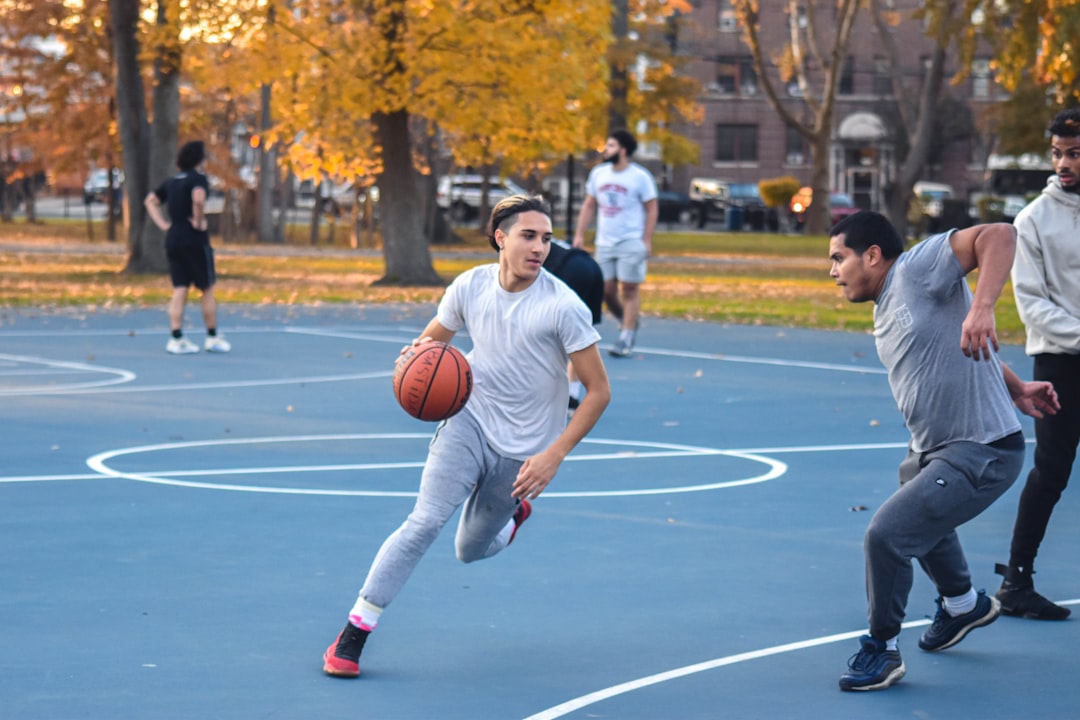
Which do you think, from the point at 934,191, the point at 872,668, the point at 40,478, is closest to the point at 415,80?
the point at 40,478

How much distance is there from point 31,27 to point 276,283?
2276 centimetres

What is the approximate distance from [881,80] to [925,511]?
79580 mm

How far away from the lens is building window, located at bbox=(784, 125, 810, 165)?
8406 cm

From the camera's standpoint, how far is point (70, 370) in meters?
16.6

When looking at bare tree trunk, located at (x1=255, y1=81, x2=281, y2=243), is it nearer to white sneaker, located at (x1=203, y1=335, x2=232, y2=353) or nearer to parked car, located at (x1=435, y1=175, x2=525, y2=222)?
parked car, located at (x1=435, y1=175, x2=525, y2=222)

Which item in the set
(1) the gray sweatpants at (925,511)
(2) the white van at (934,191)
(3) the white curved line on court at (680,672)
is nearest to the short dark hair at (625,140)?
(3) the white curved line on court at (680,672)

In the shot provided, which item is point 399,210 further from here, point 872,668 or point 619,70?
point 872,668

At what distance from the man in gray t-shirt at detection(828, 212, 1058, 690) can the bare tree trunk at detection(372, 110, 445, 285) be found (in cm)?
2455

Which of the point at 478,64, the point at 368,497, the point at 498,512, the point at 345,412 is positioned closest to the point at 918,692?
the point at 498,512

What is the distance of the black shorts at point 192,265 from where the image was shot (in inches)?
695

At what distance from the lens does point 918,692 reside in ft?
19.8

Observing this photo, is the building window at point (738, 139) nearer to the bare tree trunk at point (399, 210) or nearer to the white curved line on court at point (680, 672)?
the bare tree trunk at point (399, 210)

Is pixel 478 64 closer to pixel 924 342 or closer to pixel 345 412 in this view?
pixel 345 412

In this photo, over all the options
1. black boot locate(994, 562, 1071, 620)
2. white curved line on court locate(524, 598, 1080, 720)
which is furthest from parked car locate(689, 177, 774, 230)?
white curved line on court locate(524, 598, 1080, 720)
